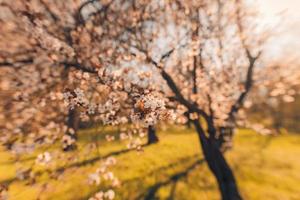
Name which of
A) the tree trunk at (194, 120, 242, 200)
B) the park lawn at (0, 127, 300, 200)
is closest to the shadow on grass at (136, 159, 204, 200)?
the park lawn at (0, 127, 300, 200)

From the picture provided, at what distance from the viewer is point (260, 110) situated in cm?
3772

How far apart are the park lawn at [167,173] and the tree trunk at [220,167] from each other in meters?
2.33

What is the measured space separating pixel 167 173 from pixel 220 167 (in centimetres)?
512

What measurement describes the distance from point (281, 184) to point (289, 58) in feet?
34.2

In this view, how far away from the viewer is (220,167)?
12.3m

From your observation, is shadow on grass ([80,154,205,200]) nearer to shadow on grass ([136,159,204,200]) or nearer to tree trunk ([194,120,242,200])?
shadow on grass ([136,159,204,200])

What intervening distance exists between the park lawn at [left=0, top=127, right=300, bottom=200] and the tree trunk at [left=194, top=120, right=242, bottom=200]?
2.33m

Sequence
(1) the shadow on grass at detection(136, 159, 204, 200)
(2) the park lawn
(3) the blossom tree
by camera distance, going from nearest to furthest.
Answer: (3) the blossom tree < (2) the park lawn < (1) the shadow on grass at detection(136, 159, 204, 200)

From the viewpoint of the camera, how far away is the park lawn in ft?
45.6

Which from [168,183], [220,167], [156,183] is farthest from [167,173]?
[220,167]

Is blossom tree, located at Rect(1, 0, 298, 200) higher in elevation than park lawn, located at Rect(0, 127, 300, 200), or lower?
higher

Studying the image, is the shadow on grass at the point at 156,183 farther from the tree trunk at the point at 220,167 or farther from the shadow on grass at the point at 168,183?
the tree trunk at the point at 220,167

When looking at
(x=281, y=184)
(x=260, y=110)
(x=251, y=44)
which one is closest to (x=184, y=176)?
(x=281, y=184)

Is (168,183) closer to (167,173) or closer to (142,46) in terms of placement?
(167,173)
